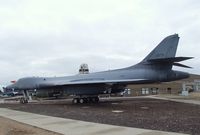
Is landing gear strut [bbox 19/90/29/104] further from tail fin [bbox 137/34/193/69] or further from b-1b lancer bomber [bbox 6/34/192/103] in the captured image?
tail fin [bbox 137/34/193/69]

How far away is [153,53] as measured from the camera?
29.6 meters

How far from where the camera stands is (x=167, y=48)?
29141 millimetres

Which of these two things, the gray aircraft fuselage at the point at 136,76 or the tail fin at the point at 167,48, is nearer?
the gray aircraft fuselage at the point at 136,76

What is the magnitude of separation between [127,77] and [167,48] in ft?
14.1

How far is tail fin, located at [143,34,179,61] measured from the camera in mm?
29095

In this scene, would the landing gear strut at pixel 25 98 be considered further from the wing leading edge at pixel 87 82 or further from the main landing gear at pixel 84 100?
the main landing gear at pixel 84 100

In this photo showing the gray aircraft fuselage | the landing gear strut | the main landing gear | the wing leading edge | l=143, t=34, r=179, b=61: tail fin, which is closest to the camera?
the wing leading edge

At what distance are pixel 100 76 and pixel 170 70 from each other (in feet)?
21.3

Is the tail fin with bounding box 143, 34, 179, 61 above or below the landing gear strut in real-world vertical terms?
above

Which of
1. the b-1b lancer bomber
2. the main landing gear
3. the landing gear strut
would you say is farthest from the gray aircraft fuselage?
the landing gear strut

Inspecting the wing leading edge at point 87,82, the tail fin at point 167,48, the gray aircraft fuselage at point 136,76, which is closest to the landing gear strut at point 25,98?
the wing leading edge at point 87,82

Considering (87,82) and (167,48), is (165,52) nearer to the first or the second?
(167,48)

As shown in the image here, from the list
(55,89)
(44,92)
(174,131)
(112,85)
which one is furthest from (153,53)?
(174,131)

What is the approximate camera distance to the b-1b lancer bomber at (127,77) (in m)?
28.9
